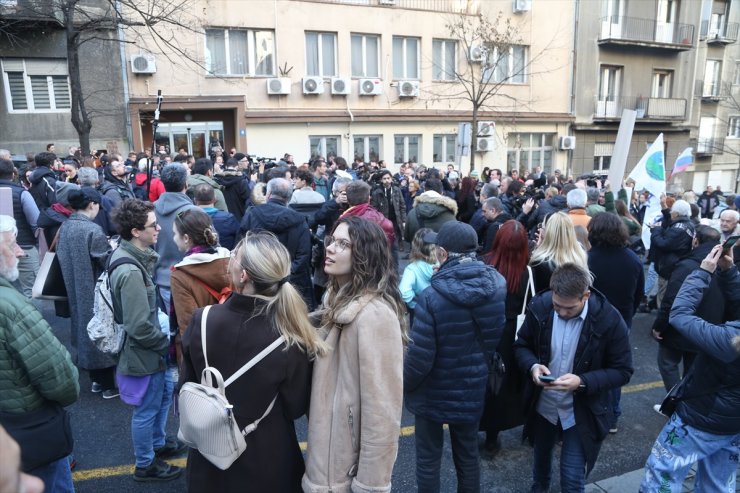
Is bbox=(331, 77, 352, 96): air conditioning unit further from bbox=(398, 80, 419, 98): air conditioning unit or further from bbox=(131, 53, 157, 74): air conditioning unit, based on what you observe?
bbox=(131, 53, 157, 74): air conditioning unit

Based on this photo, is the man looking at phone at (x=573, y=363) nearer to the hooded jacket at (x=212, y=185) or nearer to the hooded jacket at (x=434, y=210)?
the hooded jacket at (x=434, y=210)

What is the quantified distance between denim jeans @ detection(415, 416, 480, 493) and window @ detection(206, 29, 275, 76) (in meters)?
17.1

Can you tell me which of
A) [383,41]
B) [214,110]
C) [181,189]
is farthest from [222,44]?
[181,189]

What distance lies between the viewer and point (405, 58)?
2061 centimetres

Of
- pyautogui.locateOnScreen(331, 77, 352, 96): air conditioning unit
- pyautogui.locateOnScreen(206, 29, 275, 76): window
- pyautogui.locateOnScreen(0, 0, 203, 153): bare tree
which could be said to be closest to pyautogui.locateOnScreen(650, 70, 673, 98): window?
pyautogui.locateOnScreen(331, 77, 352, 96): air conditioning unit

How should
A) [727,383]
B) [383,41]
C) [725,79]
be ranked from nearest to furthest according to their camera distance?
→ [727,383], [383,41], [725,79]

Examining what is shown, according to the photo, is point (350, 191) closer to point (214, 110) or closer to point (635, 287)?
point (635, 287)

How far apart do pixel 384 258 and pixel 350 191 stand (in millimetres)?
3140

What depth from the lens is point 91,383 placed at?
5148mm

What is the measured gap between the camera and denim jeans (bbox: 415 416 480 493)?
3.09m

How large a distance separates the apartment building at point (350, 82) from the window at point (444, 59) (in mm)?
42

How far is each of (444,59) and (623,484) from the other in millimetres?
20192

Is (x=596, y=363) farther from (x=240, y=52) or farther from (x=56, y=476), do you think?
(x=240, y=52)

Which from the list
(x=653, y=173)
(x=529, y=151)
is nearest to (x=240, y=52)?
(x=529, y=151)
